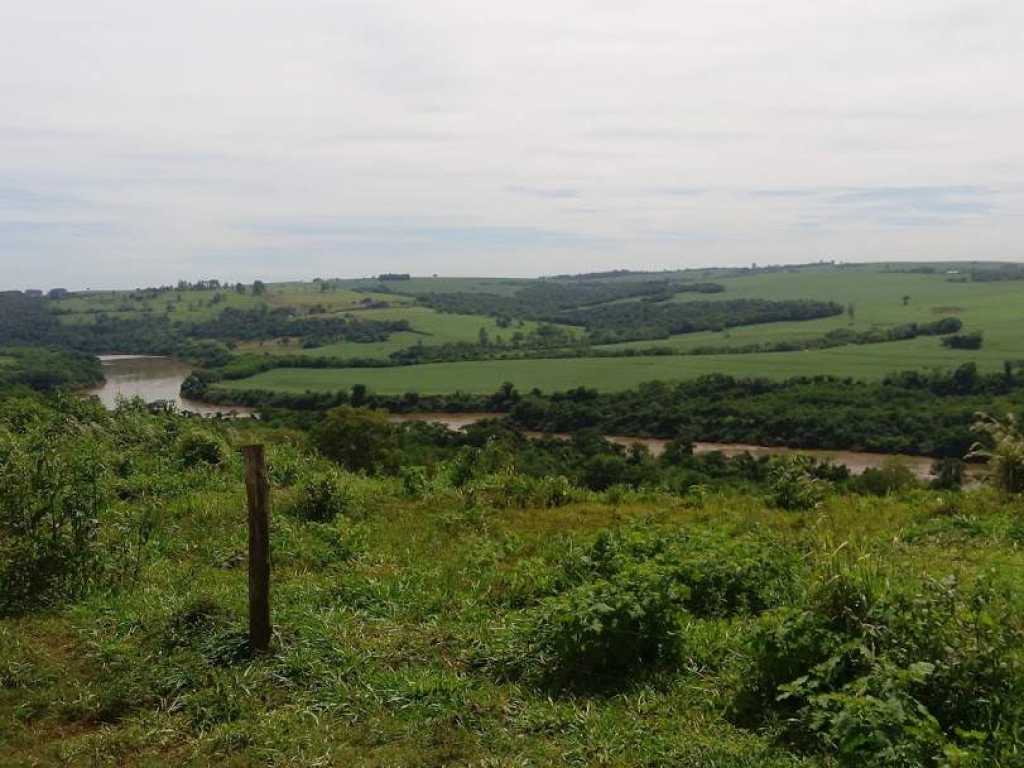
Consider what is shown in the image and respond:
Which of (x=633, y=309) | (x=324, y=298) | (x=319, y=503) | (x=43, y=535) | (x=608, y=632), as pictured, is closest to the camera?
(x=608, y=632)

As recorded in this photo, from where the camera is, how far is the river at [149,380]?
5506 cm

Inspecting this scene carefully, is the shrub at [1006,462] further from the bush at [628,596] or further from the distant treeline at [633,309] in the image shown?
the distant treeline at [633,309]

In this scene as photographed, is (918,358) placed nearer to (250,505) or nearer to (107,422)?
(107,422)

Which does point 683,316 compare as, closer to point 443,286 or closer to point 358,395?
point 358,395

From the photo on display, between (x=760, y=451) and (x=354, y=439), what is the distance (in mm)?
26353

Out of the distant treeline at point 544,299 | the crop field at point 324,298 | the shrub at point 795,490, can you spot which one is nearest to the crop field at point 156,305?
the crop field at point 324,298

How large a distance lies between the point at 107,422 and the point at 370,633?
11.3 metres

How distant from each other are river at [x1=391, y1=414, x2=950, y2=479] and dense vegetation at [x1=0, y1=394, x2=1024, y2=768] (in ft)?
84.5

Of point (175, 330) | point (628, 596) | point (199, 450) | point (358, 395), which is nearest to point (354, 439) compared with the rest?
point (199, 450)

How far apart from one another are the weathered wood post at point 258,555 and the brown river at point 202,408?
11.9 meters

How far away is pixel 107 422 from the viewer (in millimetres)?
15367

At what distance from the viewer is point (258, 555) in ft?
19.5

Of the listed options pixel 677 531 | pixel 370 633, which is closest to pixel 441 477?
pixel 677 531

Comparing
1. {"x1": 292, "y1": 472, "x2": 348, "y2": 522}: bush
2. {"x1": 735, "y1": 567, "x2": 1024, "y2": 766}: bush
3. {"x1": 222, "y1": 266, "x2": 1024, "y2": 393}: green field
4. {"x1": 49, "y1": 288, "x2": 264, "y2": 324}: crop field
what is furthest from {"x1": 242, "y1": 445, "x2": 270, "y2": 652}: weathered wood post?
{"x1": 49, "y1": 288, "x2": 264, "y2": 324}: crop field
